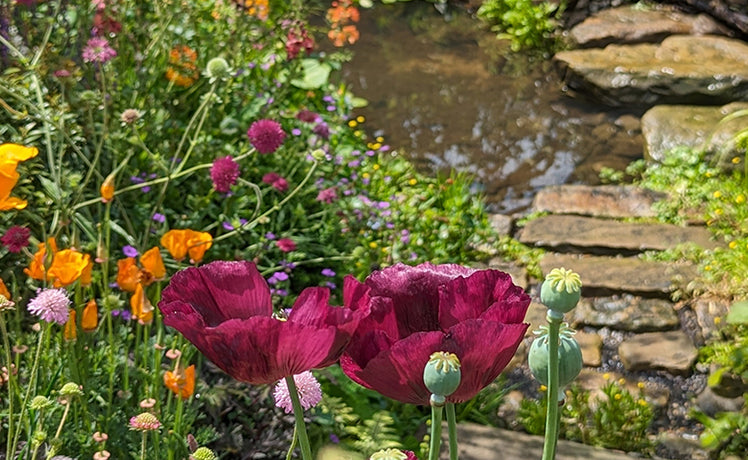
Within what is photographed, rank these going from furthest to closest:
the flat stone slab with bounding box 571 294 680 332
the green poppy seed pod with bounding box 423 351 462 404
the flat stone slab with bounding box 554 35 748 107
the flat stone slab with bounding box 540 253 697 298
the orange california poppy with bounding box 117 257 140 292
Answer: the flat stone slab with bounding box 554 35 748 107, the flat stone slab with bounding box 540 253 697 298, the flat stone slab with bounding box 571 294 680 332, the orange california poppy with bounding box 117 257 140 292, the green poppy seed pod with bounding box 423 351 462 404

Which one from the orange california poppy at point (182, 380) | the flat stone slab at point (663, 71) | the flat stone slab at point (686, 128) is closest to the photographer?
the orange california poppy at point (182, 380)

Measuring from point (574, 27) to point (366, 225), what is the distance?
9.73ft

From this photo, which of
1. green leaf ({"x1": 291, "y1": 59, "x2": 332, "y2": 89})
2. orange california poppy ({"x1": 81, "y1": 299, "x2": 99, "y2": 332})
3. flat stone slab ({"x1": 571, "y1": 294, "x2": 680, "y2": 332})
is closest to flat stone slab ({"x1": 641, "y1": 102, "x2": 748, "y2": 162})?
flat stone slab ({"x1": 571, "y1": 294, "x2": 680, "y2": 332})

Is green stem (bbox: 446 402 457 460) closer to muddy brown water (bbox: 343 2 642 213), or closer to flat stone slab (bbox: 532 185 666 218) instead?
flat stone slab (bbox: 532 185 666 218)

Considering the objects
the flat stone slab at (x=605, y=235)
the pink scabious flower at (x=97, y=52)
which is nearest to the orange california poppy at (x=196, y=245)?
the pink scabious flower at (x=97, y=52)

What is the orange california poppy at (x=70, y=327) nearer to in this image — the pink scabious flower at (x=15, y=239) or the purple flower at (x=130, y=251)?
the pink scabious flower at (x=15, y=239)

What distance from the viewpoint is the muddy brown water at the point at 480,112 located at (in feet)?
15.8

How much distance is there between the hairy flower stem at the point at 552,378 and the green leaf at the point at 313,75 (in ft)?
13.1

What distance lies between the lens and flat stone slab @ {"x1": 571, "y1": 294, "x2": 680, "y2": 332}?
3.43m

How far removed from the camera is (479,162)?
4.89 metres

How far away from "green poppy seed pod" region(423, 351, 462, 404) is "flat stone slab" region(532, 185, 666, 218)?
3606 millimetres

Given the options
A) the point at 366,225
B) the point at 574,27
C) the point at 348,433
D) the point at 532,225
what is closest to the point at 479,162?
the point at 532,225

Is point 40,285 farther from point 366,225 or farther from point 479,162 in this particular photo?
point 479,162

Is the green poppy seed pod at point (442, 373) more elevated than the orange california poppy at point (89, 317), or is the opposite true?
the green poppy seed pod at point (442, 373)
